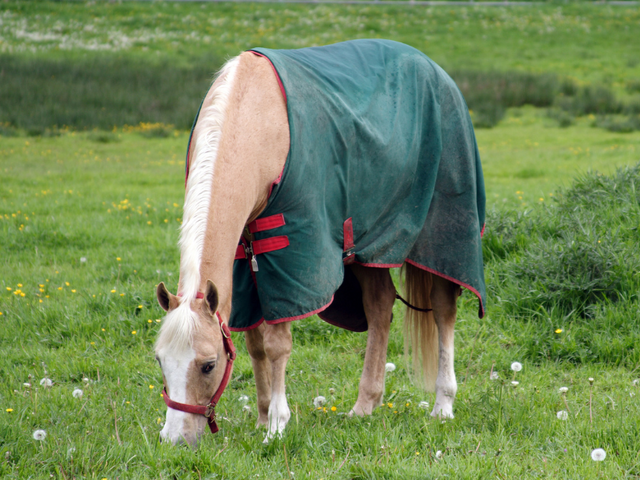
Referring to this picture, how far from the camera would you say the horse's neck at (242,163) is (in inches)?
102

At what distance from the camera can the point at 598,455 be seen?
108 inches

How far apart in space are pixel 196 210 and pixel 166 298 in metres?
0.38

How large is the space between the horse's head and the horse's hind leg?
1.25 metres

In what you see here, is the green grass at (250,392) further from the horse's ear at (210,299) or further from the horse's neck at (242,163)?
the horse's neck at (242,163)

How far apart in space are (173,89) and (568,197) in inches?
575

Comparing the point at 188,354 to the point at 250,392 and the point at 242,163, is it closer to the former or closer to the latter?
the point at 242,163

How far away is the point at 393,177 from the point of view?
3295 mm

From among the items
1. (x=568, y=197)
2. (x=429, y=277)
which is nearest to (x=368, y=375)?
(x=429, y=277)

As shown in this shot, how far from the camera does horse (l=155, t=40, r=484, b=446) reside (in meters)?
2.57

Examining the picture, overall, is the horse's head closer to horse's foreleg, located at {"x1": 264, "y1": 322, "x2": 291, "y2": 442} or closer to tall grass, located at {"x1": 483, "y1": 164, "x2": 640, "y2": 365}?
horse's foreleg, located at {"x1": 264, "y1": 322, "x2": 291, "y2": 442}

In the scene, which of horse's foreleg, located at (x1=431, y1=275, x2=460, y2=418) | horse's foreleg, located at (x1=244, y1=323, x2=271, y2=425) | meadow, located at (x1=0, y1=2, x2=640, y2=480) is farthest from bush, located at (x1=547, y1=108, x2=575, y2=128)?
horse's foreleg, located at (x1=244, y1=323, x2=271, y2=425)

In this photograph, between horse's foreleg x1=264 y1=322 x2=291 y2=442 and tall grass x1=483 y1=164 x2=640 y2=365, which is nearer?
horse's foreleg x1=264 y1=322 x2=291 y2=442

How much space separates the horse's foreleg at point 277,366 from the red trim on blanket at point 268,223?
19.0 inches

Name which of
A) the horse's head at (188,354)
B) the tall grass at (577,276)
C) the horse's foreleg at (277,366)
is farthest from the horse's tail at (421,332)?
the horse's head at (188,354)
